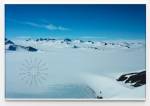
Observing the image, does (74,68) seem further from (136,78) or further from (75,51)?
(136,78)

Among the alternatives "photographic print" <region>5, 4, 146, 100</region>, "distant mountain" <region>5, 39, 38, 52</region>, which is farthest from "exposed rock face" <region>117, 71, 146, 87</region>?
"distant mountain" <region>5, 39, 38, 52</region>

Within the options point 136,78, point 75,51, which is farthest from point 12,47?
point 136,78

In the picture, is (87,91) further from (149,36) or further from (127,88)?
(149,36)

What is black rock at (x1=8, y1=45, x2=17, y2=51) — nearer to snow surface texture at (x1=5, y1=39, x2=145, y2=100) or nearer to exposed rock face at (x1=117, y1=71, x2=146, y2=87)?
snow surface texture at (x1=5, y1=39, x2=145, y2=100)

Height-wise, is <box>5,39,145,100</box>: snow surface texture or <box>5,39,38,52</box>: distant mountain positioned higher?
<box>5,39,38,52</box>: distant mountain

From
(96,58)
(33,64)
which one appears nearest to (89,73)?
(96,58)

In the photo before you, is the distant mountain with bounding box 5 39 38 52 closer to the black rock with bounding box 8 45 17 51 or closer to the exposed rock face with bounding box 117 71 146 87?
the black rock with bounding box 8 45 17 51

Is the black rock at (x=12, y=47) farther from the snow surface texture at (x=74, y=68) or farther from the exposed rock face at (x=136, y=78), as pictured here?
the exposed rock face at (x=136, y=78)
